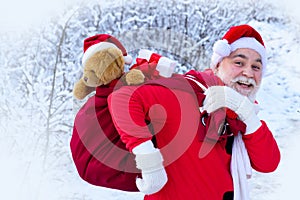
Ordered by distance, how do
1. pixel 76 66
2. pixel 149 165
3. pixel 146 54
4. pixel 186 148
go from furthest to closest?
pixel 76 66 < pixel 146 54 < pixel 186 148 < pixel 149 165

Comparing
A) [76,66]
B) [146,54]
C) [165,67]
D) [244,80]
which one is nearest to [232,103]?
[244,80]

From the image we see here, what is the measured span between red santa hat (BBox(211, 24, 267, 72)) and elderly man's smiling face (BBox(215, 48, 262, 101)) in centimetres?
1

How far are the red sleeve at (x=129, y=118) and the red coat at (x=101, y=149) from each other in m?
0.06

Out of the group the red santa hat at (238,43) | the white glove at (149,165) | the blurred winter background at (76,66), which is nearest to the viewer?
the white glove at (149,165)

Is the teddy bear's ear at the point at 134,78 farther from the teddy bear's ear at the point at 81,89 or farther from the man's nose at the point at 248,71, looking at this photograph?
the man's nose at the point at 248,71

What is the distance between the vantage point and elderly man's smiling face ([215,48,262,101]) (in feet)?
4.09

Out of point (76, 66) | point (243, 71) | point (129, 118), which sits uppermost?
point (243, 71)

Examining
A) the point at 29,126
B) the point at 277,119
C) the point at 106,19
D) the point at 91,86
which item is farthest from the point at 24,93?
the point at 91,86

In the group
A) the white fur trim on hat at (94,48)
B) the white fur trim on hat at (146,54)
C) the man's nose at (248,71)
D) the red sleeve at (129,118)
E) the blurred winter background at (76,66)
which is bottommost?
the blurred winter background at (76,66)

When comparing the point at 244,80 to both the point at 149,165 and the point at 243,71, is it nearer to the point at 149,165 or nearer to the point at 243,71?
the point at 243,71

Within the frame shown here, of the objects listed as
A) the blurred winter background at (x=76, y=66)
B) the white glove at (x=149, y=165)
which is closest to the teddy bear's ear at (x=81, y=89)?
Answer: the white glove at (x=149, y=165)

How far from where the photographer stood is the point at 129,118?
1107 mm

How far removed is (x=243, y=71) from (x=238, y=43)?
11 cm

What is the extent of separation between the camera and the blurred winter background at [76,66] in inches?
163
